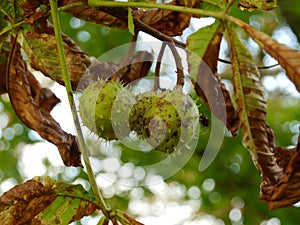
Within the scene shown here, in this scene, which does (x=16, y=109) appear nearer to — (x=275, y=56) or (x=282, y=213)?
(x=275, y=56)

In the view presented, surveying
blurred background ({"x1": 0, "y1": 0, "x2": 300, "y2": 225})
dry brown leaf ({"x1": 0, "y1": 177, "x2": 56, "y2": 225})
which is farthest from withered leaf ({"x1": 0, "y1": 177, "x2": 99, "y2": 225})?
blurred background ({"x1": 0, "y1": 0, "x2": 300, "y2": 225})

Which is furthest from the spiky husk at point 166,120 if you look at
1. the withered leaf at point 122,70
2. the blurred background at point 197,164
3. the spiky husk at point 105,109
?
the blurred background at point 197,164

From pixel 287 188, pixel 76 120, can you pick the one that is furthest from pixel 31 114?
pixel 287 188

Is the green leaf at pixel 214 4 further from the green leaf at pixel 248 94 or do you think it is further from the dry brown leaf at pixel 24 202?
the dry brown leaf at pixel 24 202

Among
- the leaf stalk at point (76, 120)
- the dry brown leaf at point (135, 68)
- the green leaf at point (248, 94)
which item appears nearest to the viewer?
the green leaf at point (248, 94)

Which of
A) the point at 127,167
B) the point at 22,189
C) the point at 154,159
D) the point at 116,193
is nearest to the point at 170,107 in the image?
the point at 22,189

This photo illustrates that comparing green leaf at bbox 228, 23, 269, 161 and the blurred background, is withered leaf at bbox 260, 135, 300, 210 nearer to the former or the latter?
green leaf at bbox 228, 23, 269, 161
